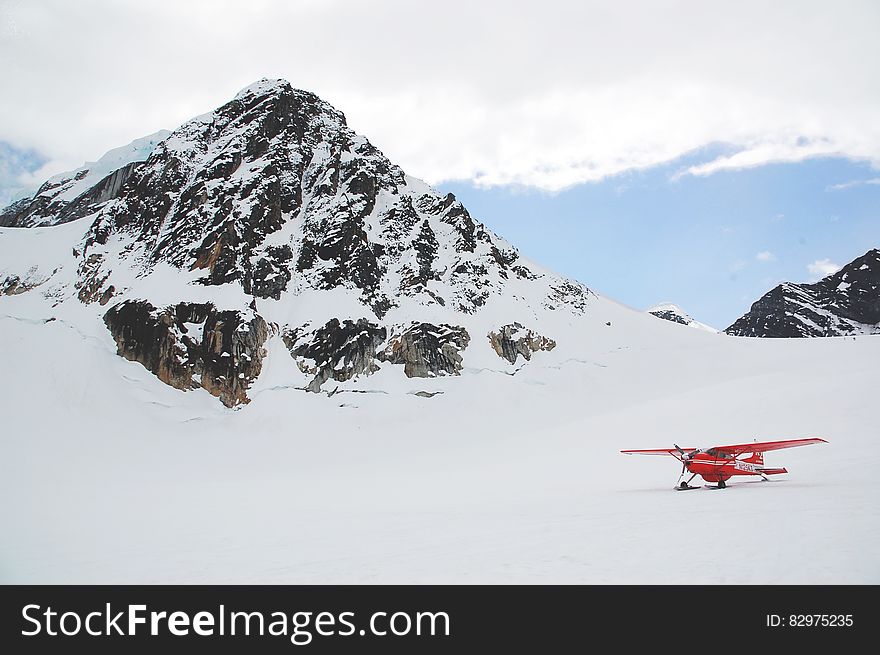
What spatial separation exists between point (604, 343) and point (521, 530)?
167 feet

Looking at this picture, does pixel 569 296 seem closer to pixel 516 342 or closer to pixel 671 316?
pixel 516 342

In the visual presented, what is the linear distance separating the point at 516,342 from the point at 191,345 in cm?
Answer: 3493

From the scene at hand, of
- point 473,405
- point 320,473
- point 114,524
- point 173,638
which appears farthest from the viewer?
point 473,405

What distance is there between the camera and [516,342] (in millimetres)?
57406

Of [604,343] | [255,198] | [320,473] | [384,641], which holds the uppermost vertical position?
[255,198]

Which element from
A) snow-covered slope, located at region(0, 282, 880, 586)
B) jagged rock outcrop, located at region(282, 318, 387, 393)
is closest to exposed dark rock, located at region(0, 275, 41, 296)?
snow-covered slope, located at region(0, 282, 880, 586)

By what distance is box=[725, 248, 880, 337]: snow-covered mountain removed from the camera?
96.6m

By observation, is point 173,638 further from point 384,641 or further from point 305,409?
point 305,409

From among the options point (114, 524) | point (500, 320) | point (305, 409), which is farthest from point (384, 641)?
point (500, 320)

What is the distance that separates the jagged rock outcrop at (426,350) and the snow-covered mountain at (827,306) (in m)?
82.0

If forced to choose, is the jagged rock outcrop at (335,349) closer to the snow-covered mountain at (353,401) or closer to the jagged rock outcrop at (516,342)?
the snow-covered mountain at (353,401)

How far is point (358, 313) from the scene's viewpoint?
5475 cm

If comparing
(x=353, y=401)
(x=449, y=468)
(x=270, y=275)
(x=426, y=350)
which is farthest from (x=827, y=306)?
(x=270, y=275)

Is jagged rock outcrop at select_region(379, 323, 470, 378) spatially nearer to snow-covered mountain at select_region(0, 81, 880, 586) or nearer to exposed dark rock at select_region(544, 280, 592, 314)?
snow-covered mountain at select_region(0, 81, 880, 586)
